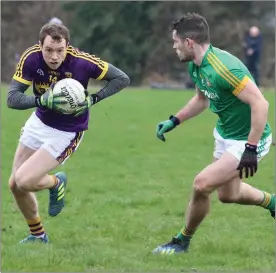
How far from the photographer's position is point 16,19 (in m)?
44.4

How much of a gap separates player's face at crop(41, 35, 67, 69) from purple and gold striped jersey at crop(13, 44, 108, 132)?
4.9 inches

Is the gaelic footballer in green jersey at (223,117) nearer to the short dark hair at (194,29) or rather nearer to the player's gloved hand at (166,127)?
the short dark hair at (194,29)

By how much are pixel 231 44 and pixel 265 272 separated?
42.9 meters

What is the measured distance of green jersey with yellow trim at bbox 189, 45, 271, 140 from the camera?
5.93 metres

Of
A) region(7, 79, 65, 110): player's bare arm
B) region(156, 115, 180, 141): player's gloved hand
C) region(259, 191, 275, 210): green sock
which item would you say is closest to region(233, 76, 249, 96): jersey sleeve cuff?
region(156, 115, 180, 141): player's gloved hand

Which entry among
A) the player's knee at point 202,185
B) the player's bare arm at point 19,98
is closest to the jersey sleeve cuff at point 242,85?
the player's knee at point 202,185

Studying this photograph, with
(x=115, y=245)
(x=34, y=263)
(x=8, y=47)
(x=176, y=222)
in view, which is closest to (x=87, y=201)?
(x=176, y=222)

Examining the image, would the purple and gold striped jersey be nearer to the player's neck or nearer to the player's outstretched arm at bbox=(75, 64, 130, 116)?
the player's outstretched arm at bbox=(75, 64, 130, 116)

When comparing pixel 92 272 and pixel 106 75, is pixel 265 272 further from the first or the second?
pixel 106 75

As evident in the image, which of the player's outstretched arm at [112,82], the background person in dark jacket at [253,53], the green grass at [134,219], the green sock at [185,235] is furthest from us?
the background person in dark jacket at [253,53]

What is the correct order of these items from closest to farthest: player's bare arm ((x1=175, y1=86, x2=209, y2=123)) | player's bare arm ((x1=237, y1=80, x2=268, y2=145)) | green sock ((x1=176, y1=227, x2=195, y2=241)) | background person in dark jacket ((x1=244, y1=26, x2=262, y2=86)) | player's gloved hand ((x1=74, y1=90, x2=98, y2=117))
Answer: player's bare arm ((x1=237, y1=80, x2=268, y2=145)) → player's gloved hand ((x1=74, y1=90, x2=98, y2=117)) → green sock ((x1=176, y1=227, x2=195, y2=241)) → player's bare arm ((x1=175, y1=86, x2=209, y2=123)) → background person in dark jacket ((x1=244, y1=26, x2=262, y2=86))

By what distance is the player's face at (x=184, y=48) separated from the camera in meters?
6.09

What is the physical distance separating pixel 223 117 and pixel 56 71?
1.53 metres

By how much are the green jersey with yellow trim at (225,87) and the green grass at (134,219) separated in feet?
3.52
